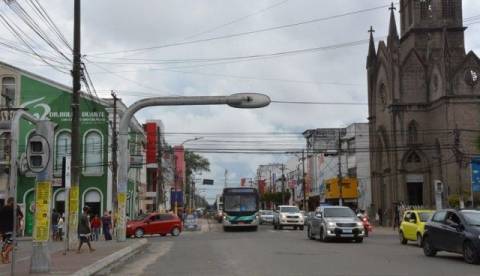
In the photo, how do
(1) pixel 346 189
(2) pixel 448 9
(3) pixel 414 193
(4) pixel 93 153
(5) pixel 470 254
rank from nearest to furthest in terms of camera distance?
(5) pixel 470 254 < (4) pixel 93 153 < (3) pixel 414 193 < (2) pixel 448 9 < (1) pixel 346 189

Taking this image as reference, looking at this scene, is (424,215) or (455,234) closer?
(455,234)

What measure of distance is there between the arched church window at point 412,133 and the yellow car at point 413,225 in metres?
36.9

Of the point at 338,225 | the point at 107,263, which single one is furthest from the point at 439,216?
the point at 107,263

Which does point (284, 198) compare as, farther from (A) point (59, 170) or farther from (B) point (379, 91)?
(A) point (59, 170)

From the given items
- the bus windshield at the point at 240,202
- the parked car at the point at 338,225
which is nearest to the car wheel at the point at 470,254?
the parked car at the point at 338,225

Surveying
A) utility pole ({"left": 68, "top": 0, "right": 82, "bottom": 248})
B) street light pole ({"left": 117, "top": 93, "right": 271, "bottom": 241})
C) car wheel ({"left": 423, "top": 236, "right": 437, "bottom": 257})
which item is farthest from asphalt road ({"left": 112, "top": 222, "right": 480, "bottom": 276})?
street light pole ({"left": 117, "top": 93, "right": 271, "bottom": 241})

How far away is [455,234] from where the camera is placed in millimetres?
18453

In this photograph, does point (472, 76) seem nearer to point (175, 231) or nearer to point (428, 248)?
point (175, 231)

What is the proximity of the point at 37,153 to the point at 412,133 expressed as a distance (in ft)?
→ 179

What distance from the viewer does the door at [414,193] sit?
64.4 m

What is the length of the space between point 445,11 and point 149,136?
34.7 metres

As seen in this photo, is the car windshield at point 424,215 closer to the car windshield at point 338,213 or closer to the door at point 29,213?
the car windshield at point 338,213

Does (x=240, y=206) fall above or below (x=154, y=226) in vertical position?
above

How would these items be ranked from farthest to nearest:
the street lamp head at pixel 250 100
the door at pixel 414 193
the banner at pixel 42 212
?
the door at pixel 414 193 → the street lamp head at pixel 250 100 → the banner at pixel 42 212
